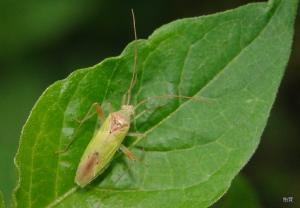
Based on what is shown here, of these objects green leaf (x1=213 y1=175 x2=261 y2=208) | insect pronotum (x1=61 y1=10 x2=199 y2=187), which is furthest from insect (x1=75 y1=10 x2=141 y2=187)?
green leaf (x1=213 y1=175 x2=261 y2=208)

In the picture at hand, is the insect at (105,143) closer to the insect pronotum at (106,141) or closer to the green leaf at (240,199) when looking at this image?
the insect pronotum at (106,141)

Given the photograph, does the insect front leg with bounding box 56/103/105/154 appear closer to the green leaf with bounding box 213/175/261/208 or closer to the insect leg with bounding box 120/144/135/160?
the insect leg with bounding box 120/144/135/160

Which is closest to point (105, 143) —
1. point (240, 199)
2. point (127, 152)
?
point (127, 152)

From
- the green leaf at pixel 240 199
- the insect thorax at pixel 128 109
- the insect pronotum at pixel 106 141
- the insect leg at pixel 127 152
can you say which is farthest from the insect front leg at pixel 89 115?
the green leaf at pixel 240 199

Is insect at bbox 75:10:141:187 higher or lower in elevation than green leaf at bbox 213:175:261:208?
higher

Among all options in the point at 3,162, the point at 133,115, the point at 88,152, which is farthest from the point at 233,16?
the point at 3,162

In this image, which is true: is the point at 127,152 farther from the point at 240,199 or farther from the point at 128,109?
the point at 240,199

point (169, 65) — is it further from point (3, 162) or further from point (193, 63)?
point (3, 162)
